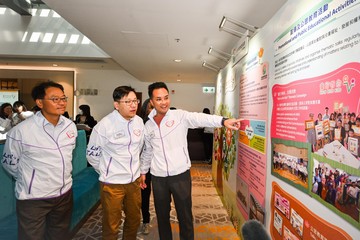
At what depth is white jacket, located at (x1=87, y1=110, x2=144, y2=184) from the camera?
6.38 ft

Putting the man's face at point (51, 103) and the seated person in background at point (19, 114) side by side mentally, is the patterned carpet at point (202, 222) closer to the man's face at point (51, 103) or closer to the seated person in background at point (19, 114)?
the man's face at point (51, 103)

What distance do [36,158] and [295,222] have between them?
5.77 ft

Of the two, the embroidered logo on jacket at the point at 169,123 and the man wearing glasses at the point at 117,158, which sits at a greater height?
the embroidered logo on jacket at the point at 169,123

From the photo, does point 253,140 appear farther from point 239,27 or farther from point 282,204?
point 239,27

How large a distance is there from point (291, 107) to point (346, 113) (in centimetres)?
47

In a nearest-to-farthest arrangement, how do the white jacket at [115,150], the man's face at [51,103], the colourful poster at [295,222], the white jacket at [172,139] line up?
the colourful poster at [295,222], the man's face at [51,103], the white jacket at [115,150], the white jacket at [172,139]

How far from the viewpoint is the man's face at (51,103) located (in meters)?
1.70

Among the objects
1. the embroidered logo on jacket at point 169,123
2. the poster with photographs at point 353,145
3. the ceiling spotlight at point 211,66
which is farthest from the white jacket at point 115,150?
the ceiling spotlight at point 211,66

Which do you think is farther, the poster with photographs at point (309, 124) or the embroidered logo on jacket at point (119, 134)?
the embroidered logo on jacket at point (119, 134)

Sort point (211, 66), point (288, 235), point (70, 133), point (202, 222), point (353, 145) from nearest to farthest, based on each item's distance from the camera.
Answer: point (353, 145), point (288, 235), point (70, 133), point (202, 222), point (211, 66)

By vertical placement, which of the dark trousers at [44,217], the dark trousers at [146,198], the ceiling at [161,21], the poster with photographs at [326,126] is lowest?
the dark trousers at [146,198]

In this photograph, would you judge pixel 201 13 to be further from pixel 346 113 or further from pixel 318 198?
pixel 318 198

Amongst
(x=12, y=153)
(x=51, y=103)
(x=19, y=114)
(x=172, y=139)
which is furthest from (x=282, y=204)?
(x=19, y=114)

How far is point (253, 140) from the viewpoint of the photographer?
2.19 metres
